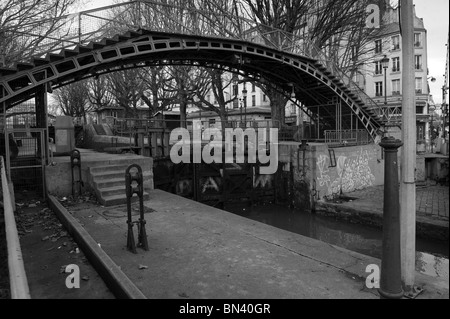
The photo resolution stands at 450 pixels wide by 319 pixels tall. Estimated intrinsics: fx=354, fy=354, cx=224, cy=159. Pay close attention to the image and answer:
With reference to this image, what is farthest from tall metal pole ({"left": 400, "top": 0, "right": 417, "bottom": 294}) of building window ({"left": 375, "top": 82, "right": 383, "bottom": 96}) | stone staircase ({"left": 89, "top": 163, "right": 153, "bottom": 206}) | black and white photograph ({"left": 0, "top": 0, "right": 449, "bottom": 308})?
building window ({"left": 375, "top": 82, "right": 383, "bottom": 96})

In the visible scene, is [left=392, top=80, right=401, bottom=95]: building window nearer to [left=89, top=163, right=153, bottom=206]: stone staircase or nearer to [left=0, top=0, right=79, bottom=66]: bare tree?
[left=0, top=0, right=79, bottom=66]: bare tree

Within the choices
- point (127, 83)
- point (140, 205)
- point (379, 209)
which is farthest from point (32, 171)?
point (127, 83)

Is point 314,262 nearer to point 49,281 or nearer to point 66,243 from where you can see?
point 49,281

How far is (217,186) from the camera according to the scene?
18516mm

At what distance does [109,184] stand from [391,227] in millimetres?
8267

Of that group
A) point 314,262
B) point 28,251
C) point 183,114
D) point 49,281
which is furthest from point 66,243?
point 183,114

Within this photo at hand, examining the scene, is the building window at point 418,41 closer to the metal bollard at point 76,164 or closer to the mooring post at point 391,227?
the metal bollard at point 76,164

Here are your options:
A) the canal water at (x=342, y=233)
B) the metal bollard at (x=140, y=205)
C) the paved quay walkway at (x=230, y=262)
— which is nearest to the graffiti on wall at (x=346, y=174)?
the canal water at (x=342, y=233)

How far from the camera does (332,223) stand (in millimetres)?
15375

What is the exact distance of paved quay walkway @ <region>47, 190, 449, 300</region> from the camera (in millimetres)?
4906

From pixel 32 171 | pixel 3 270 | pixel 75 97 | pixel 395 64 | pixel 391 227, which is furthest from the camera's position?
pixel 75 97

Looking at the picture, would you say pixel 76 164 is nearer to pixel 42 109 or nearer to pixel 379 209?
pixel 42 109

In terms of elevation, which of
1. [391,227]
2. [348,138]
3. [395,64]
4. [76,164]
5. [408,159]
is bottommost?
[391,227]

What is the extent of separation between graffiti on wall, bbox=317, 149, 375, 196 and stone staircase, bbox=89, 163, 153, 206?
10018 mm
